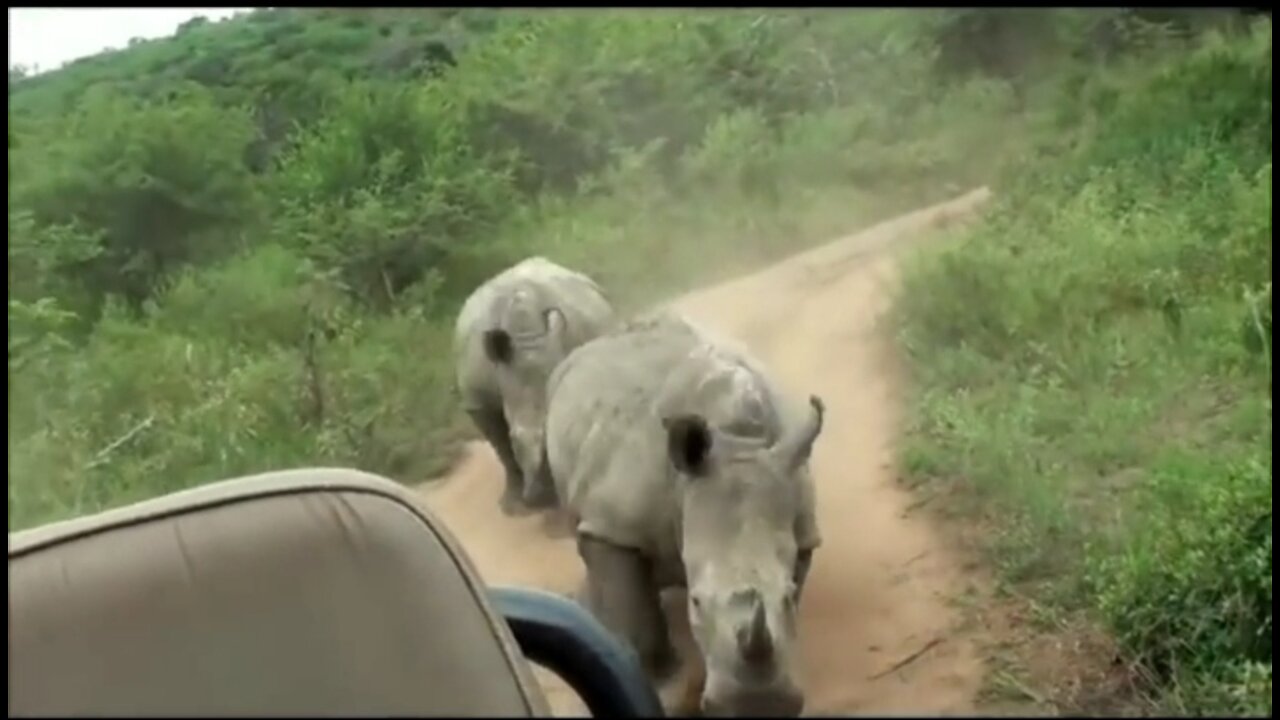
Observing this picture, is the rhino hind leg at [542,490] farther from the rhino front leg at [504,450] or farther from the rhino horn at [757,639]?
the rhino horn at [757,639]

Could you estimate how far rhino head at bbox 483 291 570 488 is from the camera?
6.41 feet

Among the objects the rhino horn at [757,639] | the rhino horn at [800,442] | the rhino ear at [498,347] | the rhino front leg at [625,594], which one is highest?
the rhino ear at [498,347]

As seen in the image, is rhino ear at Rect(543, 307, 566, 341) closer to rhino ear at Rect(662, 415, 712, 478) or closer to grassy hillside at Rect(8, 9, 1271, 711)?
grassy hillside at Rect(8, 9, 1271, 711)

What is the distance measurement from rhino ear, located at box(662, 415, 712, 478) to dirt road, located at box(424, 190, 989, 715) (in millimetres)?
173

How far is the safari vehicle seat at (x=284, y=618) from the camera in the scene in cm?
71

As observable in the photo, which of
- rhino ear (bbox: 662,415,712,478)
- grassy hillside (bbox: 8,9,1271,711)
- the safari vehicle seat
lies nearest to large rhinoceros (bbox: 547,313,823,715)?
rhino ear (bbox: 662,415,712,478)

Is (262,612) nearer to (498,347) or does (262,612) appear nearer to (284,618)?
(284,618)

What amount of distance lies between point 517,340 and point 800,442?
43 centimetres

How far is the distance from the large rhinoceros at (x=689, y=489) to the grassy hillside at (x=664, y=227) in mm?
120

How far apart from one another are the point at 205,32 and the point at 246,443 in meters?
0.43

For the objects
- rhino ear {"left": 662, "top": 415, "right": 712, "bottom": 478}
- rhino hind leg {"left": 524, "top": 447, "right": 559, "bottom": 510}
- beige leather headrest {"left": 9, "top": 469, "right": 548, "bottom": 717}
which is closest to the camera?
beige leather headrest {"left": 9, "top": 469, "right": 548, "bottom": 717}

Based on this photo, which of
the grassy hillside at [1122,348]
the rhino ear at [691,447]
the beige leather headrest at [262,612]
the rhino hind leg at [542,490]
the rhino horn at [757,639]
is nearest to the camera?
the beige leather headrest at [262,612]

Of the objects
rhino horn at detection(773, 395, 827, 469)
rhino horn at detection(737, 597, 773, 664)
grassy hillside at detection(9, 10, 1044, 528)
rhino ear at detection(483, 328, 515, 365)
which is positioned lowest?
rhino horn at detection(737, 597, 773, 664)

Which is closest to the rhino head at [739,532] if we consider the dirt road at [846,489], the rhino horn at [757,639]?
the rhino horn at [757,639]
